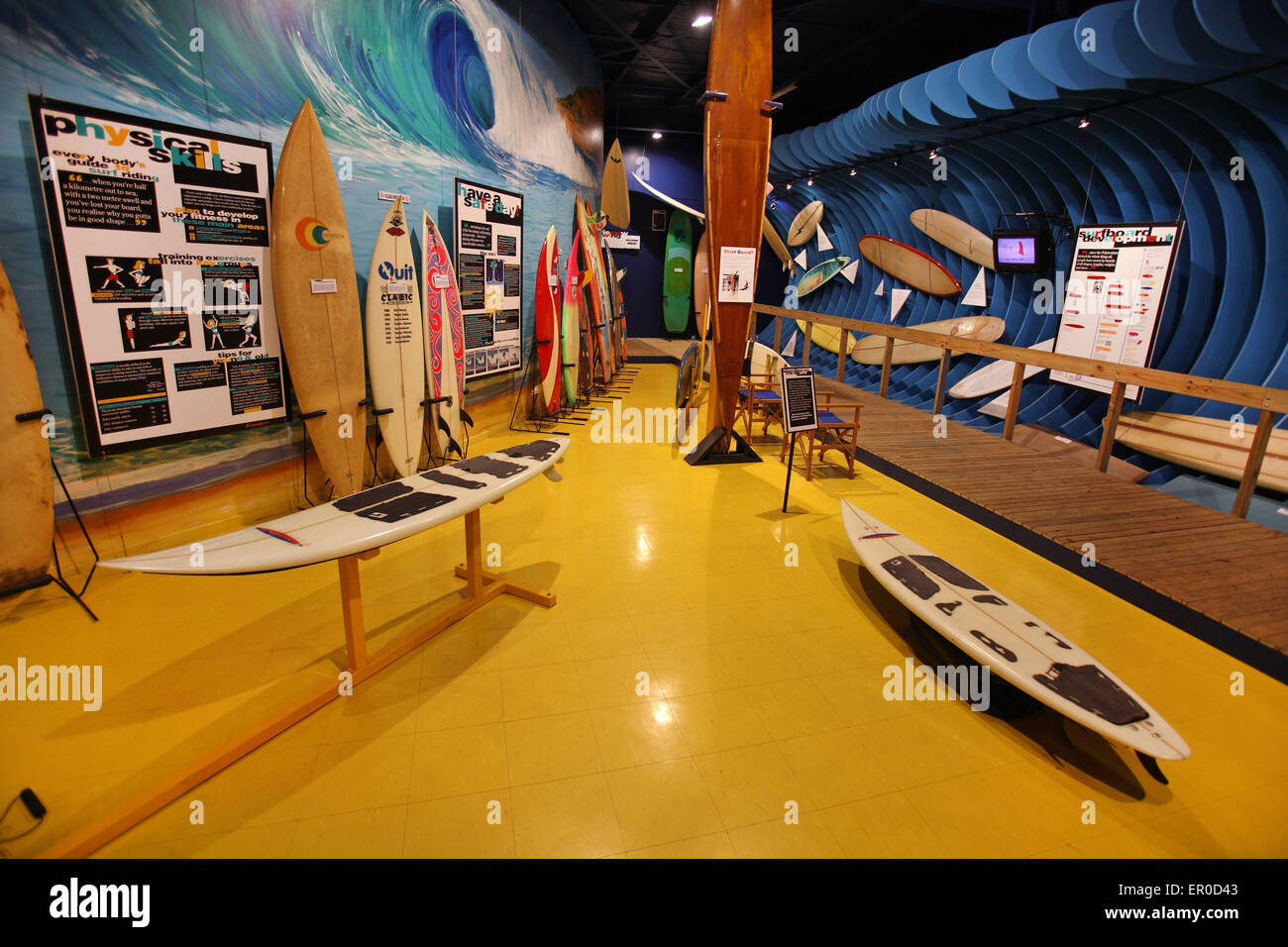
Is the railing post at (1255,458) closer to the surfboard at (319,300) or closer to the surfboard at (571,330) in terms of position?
the surfboard at (319,300)

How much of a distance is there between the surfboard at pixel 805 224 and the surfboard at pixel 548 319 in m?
6.51

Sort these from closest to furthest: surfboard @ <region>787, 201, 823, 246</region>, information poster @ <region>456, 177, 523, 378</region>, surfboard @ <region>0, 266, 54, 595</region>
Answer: surfboard @ <region>0, 266, 54, 595</region>
information poster @ <region>456, 177, 523, 378</region>
surfboard @ <region>787, 201, 823, 246</region>

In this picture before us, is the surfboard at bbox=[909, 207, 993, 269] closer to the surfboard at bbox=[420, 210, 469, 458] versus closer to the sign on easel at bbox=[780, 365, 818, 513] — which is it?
the sign on easel at bbox=[780, 365, 818, 513]

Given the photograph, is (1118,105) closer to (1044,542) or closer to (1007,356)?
(1007,356)

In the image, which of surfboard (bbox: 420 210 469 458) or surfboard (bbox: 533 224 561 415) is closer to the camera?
surfboard (bbox: 420 210 469 458)

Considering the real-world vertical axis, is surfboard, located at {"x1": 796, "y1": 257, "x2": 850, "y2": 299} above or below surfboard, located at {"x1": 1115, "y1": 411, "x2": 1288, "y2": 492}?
above

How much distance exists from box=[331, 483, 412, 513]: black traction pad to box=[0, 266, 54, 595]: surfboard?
1.46 meters

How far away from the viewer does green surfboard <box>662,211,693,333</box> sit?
13055 millimetres

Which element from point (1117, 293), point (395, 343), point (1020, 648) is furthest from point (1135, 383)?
point (395, 343)

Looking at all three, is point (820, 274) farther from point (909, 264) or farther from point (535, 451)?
point (535, 451)

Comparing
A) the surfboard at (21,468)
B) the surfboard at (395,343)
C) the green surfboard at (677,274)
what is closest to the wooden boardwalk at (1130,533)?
the surfboard at (395,343)

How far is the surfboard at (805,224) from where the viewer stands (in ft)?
36.9

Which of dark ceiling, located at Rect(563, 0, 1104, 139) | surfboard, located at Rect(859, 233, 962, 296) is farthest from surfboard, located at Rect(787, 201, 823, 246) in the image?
dark ceiling, located at Rect(563, 0, 1104, 139)

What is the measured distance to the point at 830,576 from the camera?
3496 millimetres
